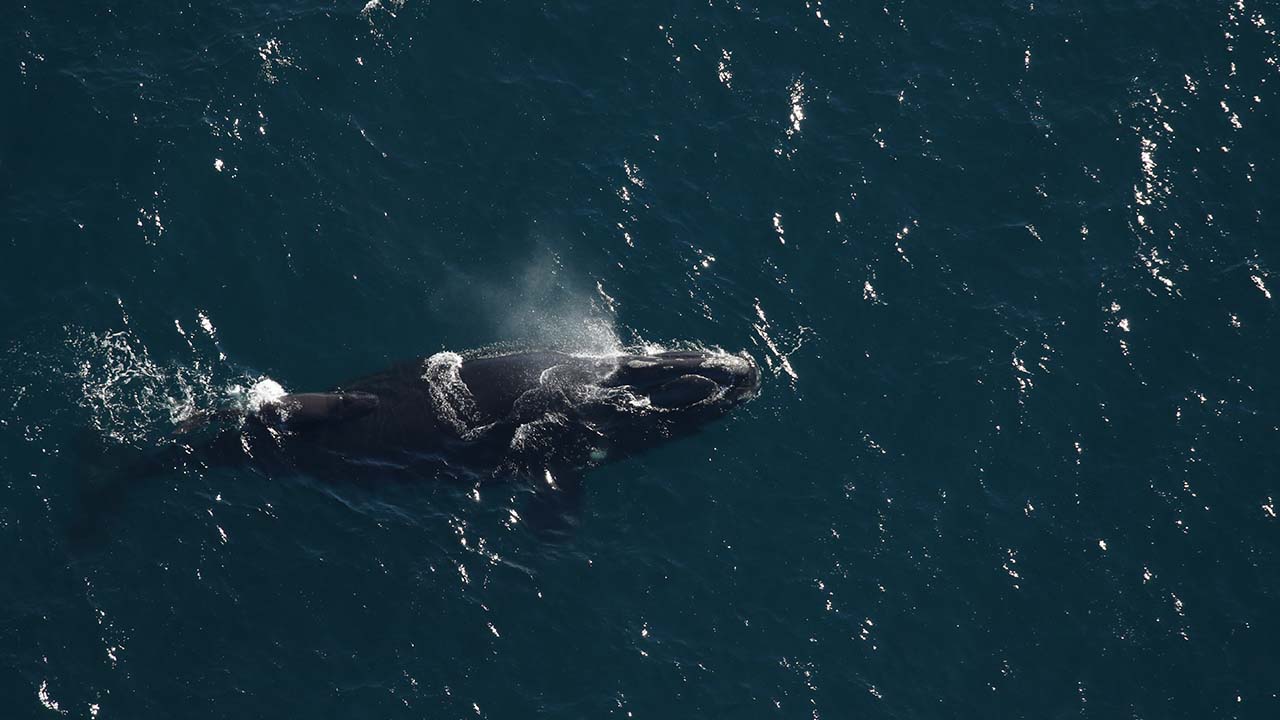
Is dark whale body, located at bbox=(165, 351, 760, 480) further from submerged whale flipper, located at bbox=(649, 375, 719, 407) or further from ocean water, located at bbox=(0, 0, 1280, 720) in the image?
ocean water, located at bbox=(0, 0, 1280, 720)

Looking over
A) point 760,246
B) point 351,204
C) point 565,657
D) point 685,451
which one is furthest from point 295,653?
point 760,246

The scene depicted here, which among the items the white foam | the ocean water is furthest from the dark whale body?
the ocean water

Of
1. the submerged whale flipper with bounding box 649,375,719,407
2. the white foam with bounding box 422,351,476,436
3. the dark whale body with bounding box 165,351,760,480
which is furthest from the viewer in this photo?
the submerged whale flipper with bounding box 649,375,719,407

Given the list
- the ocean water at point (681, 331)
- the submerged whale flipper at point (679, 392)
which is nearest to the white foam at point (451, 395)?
the ocean water at point (681, 331)

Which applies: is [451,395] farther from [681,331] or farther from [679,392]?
[681,331]

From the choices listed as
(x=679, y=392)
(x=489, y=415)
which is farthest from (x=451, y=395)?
(x=679, y=392)
